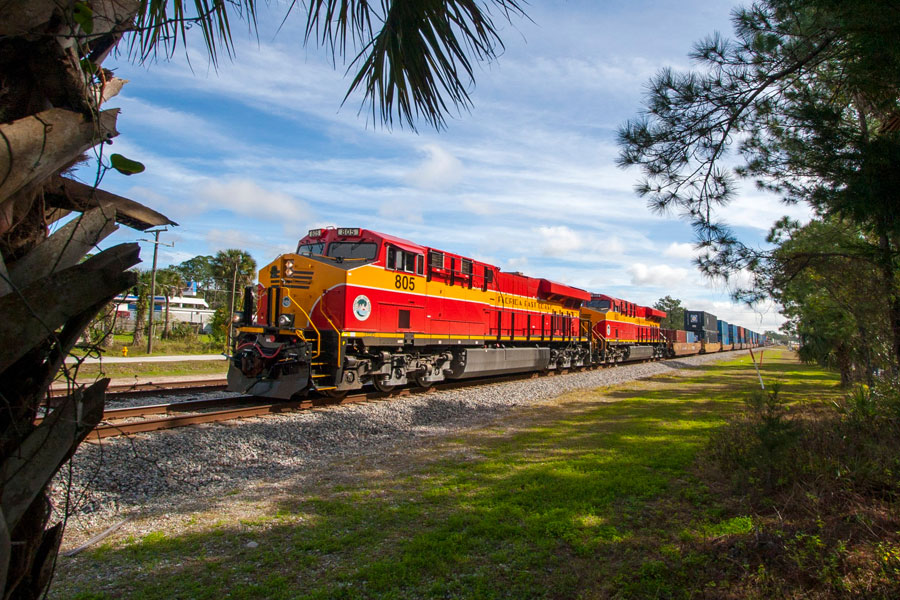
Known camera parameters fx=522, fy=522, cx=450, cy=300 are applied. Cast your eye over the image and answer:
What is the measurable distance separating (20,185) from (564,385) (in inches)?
656

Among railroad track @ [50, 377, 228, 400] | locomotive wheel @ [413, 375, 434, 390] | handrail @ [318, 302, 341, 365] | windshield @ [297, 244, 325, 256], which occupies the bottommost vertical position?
railroad track @ [50, 377, 228, 400]

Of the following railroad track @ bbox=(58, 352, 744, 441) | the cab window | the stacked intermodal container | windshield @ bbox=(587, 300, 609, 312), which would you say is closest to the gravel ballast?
railroad track @ bbox=(58, 352, 744, 441)

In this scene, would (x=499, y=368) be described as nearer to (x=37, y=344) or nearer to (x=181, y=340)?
(x=37, y=344)

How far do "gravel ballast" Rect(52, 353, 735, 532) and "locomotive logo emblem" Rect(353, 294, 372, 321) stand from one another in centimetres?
194

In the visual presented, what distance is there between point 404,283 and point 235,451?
6.38 m

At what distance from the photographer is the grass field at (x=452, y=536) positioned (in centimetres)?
363

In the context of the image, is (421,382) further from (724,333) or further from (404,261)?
(724,333)

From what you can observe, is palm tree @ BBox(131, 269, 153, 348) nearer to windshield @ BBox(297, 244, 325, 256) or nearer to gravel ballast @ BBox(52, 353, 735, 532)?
gravel ballast @ BBox(52, 353, 735, 532)

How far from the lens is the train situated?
1072 centimetres

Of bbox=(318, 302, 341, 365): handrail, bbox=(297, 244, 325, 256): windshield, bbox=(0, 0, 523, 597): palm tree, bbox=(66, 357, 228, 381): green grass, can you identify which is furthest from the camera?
bbox=(66, 357, 228, 381): green grass

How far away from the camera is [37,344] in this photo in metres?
1.35

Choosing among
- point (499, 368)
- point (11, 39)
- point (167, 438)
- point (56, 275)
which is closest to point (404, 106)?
point (11, 39)

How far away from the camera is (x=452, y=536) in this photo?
4441 mm

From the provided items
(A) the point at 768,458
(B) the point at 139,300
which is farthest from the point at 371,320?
(B) the point at 139,300
